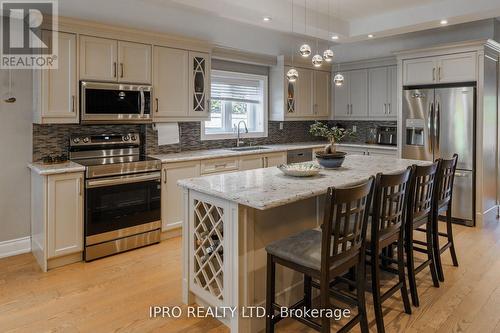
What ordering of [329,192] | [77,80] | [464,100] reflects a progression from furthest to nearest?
[464,100] < [77,80] < [329,192]

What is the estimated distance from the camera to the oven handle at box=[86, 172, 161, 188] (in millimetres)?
3520

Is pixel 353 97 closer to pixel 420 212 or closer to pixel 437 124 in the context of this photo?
pixel 437 124

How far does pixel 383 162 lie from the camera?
3695mm

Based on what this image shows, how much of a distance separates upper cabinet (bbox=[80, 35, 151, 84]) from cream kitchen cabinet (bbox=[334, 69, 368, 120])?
368 centimetres

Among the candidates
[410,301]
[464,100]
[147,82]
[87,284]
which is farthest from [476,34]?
[87,284]

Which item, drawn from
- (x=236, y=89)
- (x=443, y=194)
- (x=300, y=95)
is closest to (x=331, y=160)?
(x=443, y=194)

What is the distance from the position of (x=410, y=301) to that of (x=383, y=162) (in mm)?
1386

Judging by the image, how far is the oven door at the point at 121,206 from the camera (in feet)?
11.6

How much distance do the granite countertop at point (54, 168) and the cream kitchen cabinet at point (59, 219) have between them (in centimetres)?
4

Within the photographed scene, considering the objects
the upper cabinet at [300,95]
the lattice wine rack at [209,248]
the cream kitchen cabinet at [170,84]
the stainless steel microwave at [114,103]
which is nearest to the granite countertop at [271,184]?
the lattice wine rack at [209,248]

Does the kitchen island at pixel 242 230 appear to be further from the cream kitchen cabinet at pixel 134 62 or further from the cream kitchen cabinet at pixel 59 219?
the cream kitchen cabinet at pixel 134 62

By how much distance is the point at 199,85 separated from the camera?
4.66 m

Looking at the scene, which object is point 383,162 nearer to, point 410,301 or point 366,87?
point 410,301

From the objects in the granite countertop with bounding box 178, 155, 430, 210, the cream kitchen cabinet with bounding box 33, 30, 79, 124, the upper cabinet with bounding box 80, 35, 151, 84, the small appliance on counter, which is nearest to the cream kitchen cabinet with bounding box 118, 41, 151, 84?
the upper cabinet with bounding box 80, 35, 151, 84
